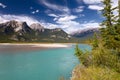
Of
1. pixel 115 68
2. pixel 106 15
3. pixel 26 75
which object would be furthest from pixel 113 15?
pixel 26 75

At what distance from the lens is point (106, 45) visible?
30.1m

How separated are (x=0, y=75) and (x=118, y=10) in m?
23.4

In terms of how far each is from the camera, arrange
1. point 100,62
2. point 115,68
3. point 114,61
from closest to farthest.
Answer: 1. point 115,68
2. point 114,61
3. point 100,62

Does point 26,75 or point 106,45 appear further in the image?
point 26,75

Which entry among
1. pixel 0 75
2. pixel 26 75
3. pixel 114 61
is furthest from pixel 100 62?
pixel 0 75

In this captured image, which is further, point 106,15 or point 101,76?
point 106,15

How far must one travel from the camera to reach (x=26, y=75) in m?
37.5

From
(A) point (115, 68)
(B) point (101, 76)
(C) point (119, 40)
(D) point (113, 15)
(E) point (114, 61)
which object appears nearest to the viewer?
(B) point (101, 76)

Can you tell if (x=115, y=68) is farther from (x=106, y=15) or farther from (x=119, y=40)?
(x=106, y=15)

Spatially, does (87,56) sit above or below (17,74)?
above

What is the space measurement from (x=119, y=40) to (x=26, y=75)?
18.4 m

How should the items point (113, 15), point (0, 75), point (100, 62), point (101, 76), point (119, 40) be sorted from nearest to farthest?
point (101, 76) < point (100, 62) < point (119, 40) < point (113, 15) < point (0, 75)

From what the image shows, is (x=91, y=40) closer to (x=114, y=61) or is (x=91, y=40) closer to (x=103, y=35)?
(x=103, y=35)

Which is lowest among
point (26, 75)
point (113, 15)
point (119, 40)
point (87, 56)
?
point (26, 75)
